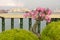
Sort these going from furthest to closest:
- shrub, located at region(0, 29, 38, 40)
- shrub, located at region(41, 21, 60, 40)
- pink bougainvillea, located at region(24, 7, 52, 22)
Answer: pink bougainvillea, located at region(24, 7, 52, 22), shrub, located at region(41, 21, 60, 40), shrub, located at region(0, 29, 38, 40)

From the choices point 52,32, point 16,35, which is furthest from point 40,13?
point 16,35

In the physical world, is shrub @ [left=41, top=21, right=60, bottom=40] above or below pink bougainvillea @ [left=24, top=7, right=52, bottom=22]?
below

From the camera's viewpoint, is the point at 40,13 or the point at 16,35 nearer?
the point at 16,35

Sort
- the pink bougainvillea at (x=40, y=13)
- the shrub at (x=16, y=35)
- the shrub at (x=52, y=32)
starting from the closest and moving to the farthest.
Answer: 1. the shrub at (x=16, y=35)
2. the shrub at (x=52, y=32)
3. the pink bougainvillea at (x=40, y=13)

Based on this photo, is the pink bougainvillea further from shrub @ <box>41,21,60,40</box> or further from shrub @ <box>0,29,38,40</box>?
shrub @ <box>0,29,38,40</box>

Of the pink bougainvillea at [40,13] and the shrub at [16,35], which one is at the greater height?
the pink bougainvillea at [40,13]

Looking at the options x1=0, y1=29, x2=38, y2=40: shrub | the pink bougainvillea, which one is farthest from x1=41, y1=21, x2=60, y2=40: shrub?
the pink bougainvillea

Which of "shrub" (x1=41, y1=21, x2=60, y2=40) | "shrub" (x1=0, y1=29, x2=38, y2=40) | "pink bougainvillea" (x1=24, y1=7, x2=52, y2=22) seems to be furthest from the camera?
"pink bougainvillea" (x1=24, y1=7, x2=52, y2=22)

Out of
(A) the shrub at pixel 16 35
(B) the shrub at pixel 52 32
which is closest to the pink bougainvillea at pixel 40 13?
(B) the shrub at pixel 52 32

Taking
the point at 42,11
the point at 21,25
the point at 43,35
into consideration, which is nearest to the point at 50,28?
the point at 43,35

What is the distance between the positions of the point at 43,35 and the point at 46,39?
151mm

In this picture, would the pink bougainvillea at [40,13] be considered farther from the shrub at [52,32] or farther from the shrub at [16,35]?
the shrub at [16,35]

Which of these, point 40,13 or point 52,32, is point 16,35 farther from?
point 40,13

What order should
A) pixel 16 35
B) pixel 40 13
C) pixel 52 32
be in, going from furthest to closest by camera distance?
pixel 40 13
pixel 52 32
pixel 16 35
